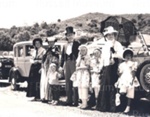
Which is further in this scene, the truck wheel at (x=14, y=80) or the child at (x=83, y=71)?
the truck wheel at (x=14, y=80)

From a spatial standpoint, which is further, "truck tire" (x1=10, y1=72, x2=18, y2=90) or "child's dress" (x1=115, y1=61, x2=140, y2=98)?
"truck tire" (x1=10, y1=72, x2=18, y2=90)

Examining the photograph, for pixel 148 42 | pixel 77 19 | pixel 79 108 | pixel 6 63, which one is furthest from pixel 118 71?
pixel 77 19

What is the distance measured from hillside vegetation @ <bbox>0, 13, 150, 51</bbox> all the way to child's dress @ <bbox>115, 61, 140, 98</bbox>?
4327 cm

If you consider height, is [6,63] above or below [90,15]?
below

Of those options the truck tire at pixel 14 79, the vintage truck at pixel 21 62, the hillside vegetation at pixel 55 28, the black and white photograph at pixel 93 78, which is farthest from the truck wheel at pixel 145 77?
the hillside vegetation at pixel 55 28

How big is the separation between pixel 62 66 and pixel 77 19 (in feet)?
281

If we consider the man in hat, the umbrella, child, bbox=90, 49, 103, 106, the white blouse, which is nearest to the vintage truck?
the man in hat

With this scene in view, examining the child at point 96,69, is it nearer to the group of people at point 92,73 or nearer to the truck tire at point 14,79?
the group of people at point 92,73

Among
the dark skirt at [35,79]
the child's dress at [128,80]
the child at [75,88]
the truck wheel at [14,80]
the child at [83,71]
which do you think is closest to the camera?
the child's dress at [128,80]

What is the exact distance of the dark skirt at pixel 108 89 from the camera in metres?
9.64

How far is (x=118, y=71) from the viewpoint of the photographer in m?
9.62

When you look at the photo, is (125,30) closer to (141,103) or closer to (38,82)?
(141,103)

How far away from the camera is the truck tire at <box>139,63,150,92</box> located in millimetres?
9457

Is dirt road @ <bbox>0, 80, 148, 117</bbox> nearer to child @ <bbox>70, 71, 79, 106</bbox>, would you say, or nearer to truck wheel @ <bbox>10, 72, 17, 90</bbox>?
child @ <bbox>70, 71, 79, 106</bbox>
